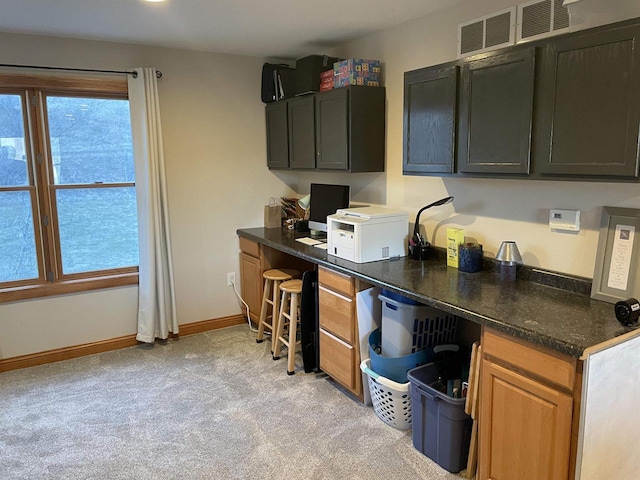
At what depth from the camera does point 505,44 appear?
2.34 m

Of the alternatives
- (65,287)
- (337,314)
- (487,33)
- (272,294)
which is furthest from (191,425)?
(487,33)

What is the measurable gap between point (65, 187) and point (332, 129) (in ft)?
6.71

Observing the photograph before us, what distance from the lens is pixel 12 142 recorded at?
342cm

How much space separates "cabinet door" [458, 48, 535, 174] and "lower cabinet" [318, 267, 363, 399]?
975mm

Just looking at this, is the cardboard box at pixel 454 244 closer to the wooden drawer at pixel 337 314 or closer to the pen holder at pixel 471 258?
the pen holder at pixel 471 258

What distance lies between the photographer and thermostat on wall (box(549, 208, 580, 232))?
2.29 metres

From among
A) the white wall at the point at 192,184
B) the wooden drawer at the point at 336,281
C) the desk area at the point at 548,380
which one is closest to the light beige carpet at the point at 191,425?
the white wall at the point at 192,184

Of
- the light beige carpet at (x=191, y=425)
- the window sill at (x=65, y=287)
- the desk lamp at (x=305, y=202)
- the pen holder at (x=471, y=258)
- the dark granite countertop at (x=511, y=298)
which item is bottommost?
the light beige carpet at (x=191, y=425)

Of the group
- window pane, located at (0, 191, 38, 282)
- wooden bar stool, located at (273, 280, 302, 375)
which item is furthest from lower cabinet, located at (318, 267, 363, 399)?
window pane, located at (0, 191, 38, 282)

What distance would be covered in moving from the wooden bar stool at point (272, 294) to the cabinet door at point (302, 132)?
0.86 metres

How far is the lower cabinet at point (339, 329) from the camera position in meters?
2.83

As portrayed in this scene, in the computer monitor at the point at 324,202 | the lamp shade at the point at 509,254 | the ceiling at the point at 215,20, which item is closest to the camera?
the lamp shade at the point at 509,254

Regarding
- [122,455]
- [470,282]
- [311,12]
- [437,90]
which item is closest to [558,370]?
[470,282]

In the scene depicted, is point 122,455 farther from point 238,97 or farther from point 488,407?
point 238,97
